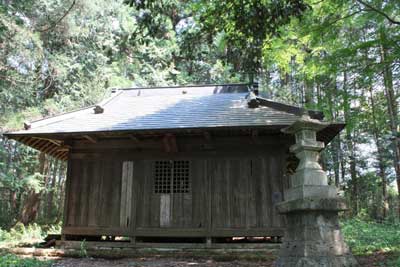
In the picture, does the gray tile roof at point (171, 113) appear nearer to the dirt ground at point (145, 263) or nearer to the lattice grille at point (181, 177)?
the lattice grille at point (181, 177)

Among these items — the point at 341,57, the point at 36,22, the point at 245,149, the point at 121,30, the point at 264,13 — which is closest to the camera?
the point at 264,13

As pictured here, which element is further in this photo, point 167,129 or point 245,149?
point 245,149

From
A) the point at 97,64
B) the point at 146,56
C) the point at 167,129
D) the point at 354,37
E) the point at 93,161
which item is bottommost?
the point at 93,161

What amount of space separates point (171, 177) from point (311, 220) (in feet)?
18.4

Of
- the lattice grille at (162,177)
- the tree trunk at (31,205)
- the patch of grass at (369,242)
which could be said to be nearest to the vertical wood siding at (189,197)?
the lattice grille at (162,177)

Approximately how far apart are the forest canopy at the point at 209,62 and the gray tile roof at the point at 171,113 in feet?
3.90

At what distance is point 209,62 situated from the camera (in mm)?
24359

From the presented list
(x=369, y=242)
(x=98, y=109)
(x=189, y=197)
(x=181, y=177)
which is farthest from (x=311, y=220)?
(x=98, y=109)

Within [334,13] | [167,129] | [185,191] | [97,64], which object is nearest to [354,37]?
[334,13]

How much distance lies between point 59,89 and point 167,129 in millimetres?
9757

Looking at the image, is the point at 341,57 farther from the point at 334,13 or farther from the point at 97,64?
the point at 97,64

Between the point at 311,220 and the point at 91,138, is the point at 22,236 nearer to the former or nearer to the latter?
the point at 91,138

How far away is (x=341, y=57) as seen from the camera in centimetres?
838

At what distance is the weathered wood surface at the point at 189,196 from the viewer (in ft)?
32.1
